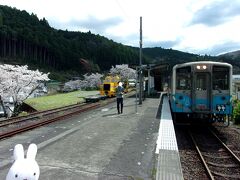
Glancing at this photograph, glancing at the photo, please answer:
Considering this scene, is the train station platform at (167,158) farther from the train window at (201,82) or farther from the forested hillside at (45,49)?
the forested hillside at (45,49)

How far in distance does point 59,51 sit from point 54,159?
105 metres

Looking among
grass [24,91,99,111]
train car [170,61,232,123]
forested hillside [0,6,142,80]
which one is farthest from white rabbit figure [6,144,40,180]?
forested hillside [0,6,142,80]

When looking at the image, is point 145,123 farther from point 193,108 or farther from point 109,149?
point 109,149

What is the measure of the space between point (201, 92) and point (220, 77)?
104 centimetres

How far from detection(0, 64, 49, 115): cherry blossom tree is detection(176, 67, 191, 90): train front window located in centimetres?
2064

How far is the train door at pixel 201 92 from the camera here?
13.2 metres

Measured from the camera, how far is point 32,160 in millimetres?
3754

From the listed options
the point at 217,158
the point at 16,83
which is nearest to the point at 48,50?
the point at 16,83

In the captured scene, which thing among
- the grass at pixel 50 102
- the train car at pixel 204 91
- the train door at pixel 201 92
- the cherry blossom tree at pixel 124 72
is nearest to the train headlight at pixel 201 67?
the train car at pixel 204 91

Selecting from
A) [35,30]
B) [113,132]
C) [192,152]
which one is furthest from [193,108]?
[35,30]

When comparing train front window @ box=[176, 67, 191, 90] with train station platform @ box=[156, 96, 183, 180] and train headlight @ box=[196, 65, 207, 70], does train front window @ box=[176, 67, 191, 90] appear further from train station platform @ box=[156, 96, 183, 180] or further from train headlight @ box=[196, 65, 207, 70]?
train station platform @ box=[156, 96, 183, 180]

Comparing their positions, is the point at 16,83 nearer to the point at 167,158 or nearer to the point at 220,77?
the point at 220,77

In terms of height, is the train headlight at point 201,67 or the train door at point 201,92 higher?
the train headlight at point 201,67

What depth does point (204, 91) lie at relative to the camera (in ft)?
43.7
